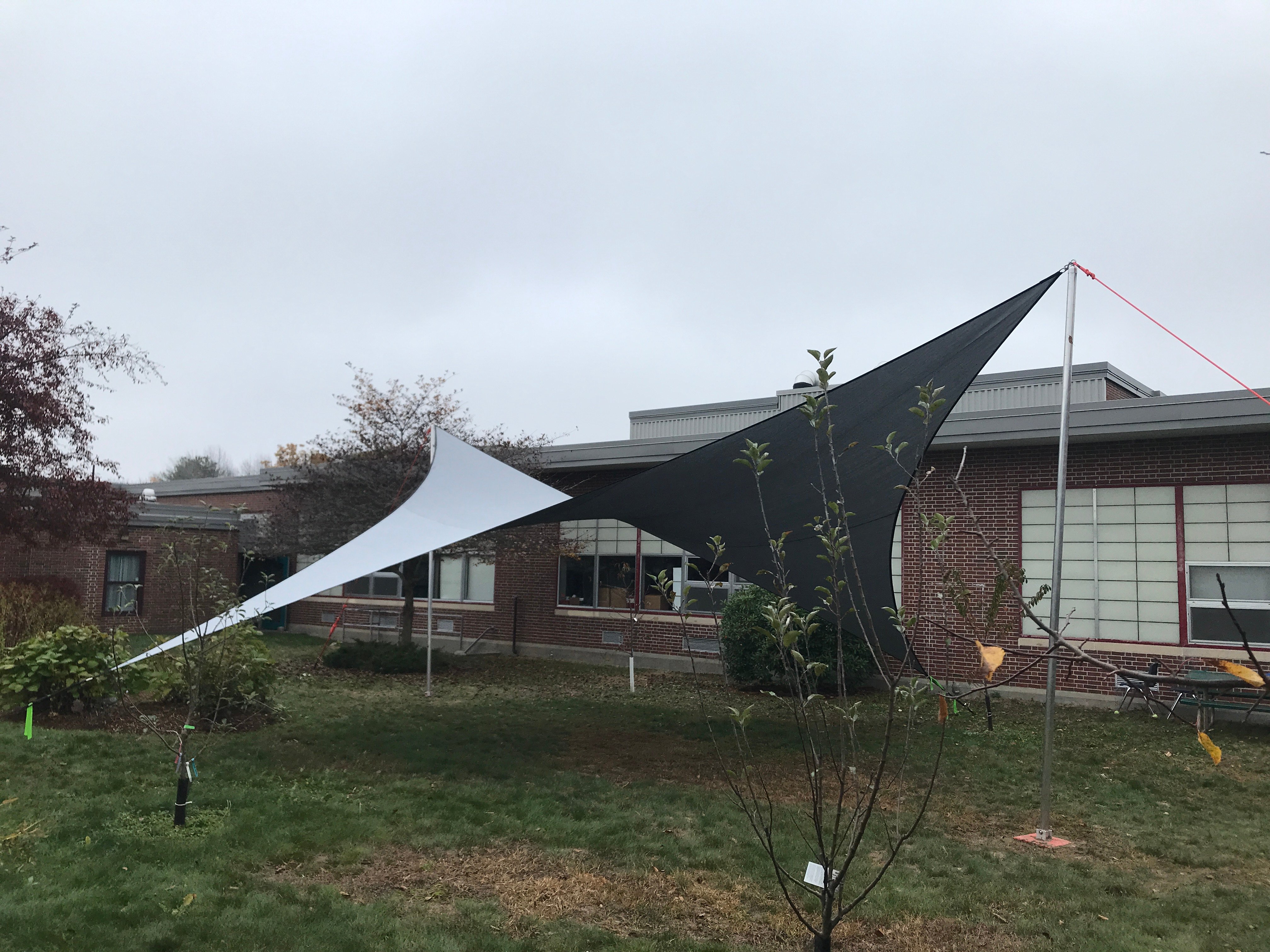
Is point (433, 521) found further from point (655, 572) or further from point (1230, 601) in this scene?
point (1230, 601)

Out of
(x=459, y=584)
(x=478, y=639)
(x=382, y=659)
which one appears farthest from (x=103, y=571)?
(x=382, y=659)

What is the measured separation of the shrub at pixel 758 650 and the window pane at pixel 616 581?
2806 millimetres

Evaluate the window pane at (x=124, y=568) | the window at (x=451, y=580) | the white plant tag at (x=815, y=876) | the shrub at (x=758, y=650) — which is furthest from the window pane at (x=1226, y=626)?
the window pane at (x=124, y=568)

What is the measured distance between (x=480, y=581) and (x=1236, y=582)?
36.7ft

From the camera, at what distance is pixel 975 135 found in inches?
317

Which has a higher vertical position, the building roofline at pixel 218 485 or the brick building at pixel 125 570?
the building roofline at pixel 218 485

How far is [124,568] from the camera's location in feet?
57.7

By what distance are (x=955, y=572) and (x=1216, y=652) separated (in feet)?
29.3

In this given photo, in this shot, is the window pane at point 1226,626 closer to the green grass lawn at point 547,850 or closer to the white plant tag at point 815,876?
the green grass lawn at point 547,850

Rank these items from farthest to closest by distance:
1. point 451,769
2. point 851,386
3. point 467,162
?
1. point 467,162
2. point 451,769
3. point 851,386

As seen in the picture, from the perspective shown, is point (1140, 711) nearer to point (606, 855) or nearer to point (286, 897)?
point (606, 855)

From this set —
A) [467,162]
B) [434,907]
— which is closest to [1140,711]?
[434,907]

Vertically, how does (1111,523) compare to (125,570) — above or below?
above

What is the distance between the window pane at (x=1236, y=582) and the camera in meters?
9.21
